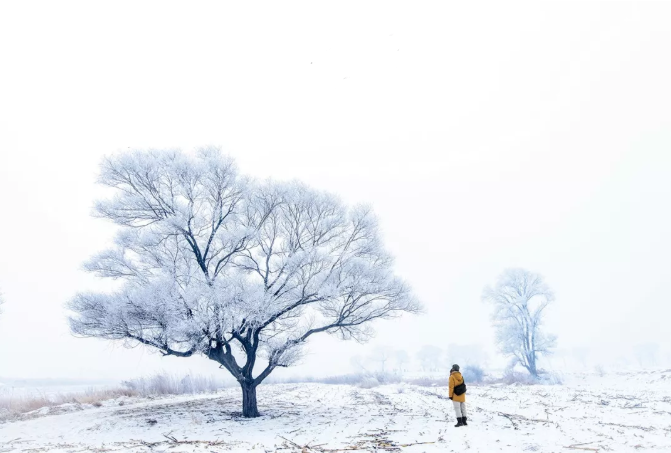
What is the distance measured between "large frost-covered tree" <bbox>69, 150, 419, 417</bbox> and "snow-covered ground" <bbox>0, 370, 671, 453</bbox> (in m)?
2.82

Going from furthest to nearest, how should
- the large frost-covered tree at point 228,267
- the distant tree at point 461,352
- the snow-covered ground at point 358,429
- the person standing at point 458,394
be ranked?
the distant tree at point 461,352, the large frost-covered tree at point 228,267, the person standing at point 458,394, the snow-covered ground at point 358,429

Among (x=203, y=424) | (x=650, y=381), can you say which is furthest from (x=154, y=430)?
(x=650, y=381)

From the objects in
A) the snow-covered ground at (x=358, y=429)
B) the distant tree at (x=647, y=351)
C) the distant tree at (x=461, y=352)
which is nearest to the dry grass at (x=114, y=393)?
the snow-covered ground at (x=358, y=429)

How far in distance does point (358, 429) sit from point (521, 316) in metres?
→ 32.9

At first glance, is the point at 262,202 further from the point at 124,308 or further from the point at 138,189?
the point at 124,308

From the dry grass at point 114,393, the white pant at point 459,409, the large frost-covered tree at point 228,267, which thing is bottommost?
the dry grass at point 114,393

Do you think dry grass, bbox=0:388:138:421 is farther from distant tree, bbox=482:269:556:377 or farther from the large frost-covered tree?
distant tree, bbox=482:269:556:377

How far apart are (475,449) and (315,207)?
36.5ft

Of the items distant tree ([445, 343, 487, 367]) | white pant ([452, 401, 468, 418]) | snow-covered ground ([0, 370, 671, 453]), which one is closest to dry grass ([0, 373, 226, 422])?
snow-covered ground ([0, 370, 671, 453])

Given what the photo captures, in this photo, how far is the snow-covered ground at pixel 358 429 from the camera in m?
9.94

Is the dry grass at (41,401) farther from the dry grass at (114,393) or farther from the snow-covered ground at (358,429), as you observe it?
the snow-covered ground at (358,429)

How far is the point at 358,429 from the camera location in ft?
41.5

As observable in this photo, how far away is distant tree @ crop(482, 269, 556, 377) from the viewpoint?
3922cm

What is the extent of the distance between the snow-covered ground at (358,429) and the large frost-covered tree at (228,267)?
282 cm
